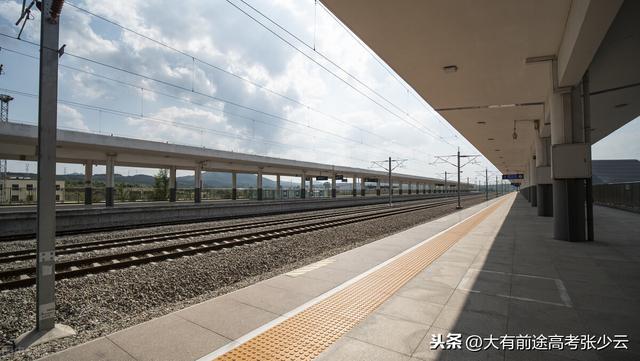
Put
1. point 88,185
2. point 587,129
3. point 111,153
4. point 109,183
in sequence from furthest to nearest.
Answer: point 88,185 < point 109,183 < point 111,153 < point 587,129

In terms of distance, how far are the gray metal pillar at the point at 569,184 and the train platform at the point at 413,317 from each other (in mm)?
2728

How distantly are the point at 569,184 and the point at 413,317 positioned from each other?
370 inches

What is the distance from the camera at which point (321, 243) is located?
11.8m

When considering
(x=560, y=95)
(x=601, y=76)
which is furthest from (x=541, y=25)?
(x=601, y=76)

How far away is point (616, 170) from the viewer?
500ft

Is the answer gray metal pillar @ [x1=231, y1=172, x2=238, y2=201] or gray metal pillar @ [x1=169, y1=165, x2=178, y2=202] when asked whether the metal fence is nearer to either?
gray metal pillar @ [x1=169, y1=165, x2=178, y2=202]

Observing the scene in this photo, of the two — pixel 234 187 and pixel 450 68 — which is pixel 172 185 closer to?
pixel 234 187

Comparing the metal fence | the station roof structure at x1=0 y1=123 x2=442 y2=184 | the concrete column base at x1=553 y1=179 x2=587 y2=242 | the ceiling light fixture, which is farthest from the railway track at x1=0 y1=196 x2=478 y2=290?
the metal fence

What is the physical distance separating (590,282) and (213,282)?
7724mm

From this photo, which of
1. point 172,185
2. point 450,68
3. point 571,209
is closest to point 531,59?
point 450,68

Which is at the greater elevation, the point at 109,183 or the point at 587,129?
the point at 587,129

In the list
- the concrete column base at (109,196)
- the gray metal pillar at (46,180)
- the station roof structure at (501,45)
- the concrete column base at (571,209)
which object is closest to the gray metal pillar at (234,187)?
the concrete column base at (109,196)

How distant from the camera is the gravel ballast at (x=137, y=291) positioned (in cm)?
480

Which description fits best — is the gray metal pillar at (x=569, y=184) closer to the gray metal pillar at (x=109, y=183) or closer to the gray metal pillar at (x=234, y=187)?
the gray metal pillar at (x=109, y=183)
